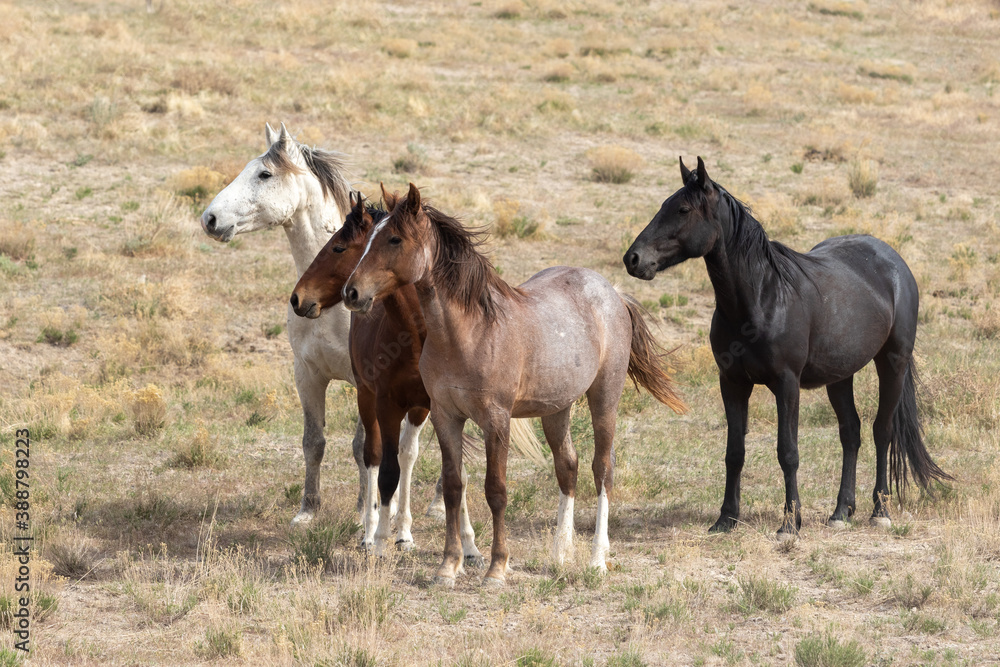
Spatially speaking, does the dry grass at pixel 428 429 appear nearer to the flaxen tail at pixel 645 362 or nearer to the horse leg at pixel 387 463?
the horse leg at pixel 387 463

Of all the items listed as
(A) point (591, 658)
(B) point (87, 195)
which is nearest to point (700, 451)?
(A) point (591, 658)

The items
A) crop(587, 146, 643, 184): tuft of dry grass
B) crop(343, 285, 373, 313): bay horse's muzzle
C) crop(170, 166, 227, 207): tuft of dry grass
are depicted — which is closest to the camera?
crop(343, 285, 373, 313): bay horse's muzzle

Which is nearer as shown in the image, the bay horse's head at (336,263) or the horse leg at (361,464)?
the bay horse's head at (336,263)

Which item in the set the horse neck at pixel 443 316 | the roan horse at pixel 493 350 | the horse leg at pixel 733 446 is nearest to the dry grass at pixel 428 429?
the horse leg at pixel 733 446

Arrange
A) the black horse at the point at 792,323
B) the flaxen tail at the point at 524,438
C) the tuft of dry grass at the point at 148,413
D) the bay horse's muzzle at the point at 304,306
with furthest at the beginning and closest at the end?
the tuft of dry grass at the point at 148,413, the flaxen tail at the point at 524,438, the black horse at the point at 792,323, the bay horse's muzzle at the point at 304,306

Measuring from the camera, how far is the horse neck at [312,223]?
713cm

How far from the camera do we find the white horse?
6914mm

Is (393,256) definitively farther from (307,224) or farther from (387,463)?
(307,224)

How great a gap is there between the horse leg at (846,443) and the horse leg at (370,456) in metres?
3.26

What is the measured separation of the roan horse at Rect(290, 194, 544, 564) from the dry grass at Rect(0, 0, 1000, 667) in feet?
1.13

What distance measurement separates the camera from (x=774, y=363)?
21.9 ft

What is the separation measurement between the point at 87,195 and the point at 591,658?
13216 mm

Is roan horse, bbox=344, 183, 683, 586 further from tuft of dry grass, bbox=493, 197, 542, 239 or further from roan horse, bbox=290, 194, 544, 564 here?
tuft of dry grass, bbox=493, 197, 542, 239

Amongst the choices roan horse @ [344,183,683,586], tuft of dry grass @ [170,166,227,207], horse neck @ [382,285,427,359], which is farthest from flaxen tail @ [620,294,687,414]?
tuft of dry grass @ [170,166,227,207]
